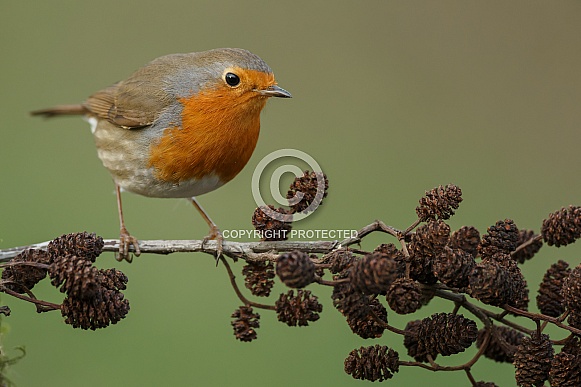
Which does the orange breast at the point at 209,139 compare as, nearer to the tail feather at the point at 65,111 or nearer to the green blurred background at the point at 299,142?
the tail feather at the point at 65,111

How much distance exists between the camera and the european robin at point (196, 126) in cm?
376

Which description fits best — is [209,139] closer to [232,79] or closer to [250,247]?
[232,79]

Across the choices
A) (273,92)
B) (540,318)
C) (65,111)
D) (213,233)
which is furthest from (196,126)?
(540,318)

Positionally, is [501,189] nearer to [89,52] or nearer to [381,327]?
[89,52]

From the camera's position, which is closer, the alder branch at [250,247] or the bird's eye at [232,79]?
the alder branch at [250,247]

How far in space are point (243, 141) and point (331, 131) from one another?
3.78 meters

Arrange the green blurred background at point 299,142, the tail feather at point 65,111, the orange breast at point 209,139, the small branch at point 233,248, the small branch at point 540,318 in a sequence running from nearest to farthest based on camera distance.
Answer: the small branch at point 540,318 → the small branch at point 233,248 → the orange breast at point 209,139 → the green blurred background at point 299,142 → the tail feather at point 65,111

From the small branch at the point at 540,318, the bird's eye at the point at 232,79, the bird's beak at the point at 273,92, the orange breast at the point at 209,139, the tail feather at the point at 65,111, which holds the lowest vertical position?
the small branch at the point at 540,318

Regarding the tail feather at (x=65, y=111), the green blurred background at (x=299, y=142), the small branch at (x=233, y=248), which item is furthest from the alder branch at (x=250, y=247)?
the tail feather at (x=65, y=111)

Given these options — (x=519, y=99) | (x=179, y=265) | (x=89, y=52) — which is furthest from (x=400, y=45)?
(x=179, y=265)

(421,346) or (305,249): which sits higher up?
(305,249)

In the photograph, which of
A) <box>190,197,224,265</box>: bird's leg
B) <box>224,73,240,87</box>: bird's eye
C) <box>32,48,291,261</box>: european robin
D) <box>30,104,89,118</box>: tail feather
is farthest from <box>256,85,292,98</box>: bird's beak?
<box>30,104,89,118</box>: tail feather

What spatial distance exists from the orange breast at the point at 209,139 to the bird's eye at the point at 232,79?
43mm

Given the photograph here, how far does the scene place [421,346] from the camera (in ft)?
8.11
